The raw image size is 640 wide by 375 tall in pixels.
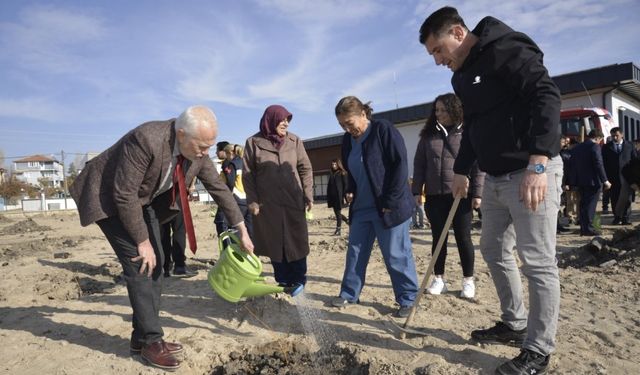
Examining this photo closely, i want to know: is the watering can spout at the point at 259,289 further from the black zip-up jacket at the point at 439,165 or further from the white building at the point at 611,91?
the white building at the point at 611,91

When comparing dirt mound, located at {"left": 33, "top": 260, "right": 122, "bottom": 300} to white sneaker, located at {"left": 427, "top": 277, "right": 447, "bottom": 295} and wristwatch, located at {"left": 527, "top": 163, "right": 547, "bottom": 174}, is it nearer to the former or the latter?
white sneaker, located at {"left": 427, "top": 277, "right": 447, "bottom": 295}

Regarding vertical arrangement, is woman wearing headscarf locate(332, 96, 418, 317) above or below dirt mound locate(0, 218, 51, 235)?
above

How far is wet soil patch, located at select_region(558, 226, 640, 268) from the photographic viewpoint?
4914mm

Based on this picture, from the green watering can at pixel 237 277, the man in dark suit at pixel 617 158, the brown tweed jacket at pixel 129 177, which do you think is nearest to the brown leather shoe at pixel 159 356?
the green watering can at pixel 237 277

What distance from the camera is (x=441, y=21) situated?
240 cm

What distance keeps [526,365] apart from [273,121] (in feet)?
9.03

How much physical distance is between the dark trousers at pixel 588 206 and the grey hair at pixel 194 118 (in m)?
6.85

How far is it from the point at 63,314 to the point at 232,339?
74.2 inches

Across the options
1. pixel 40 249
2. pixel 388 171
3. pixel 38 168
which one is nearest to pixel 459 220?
pixel 388 171

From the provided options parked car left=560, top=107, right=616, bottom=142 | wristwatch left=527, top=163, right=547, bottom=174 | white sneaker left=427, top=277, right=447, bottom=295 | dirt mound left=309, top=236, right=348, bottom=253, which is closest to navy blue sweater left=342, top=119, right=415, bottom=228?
white sneaker left=427, top=277, right=447, bottom=295

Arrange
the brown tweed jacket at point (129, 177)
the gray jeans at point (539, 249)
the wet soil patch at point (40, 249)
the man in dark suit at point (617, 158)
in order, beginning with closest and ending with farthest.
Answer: the gray jeans at point (539, 249) → the brown tweed jacket at point (129, 177) → the wet soil patch at point (40, 249) → the man in dark suit at point (617, 158)

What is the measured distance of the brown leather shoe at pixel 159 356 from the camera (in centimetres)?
274

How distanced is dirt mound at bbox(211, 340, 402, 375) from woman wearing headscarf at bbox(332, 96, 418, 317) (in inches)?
30.9

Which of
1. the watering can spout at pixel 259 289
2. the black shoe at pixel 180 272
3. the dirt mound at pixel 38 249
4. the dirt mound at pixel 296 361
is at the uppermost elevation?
the watering can spout at pixel 259 289
